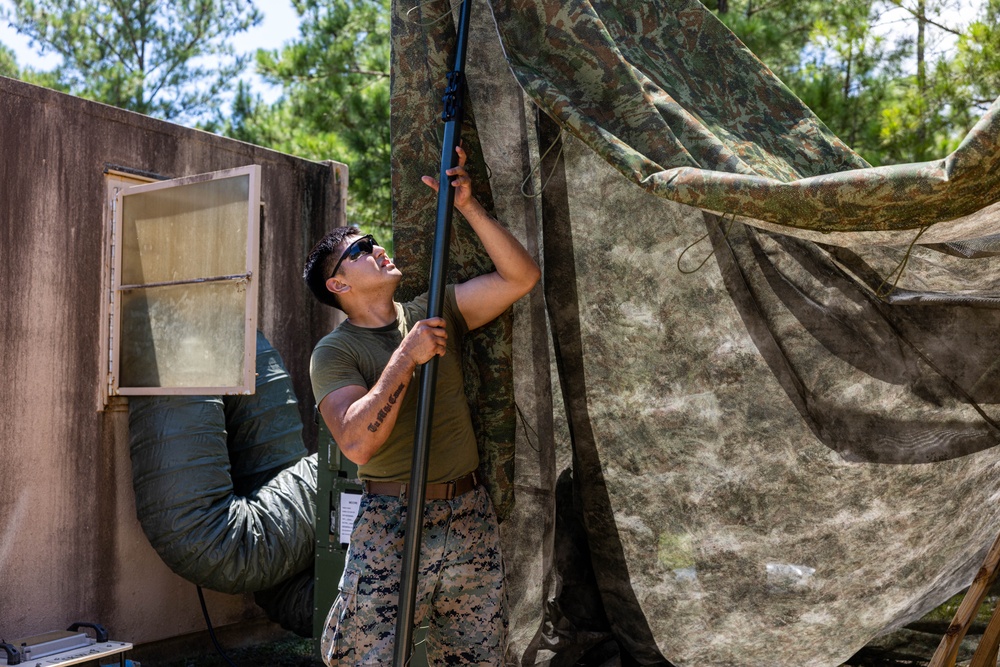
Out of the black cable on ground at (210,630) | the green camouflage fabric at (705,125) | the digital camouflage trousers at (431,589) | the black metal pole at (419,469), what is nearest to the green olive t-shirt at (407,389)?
the digital camouflage trousers at (431,589)

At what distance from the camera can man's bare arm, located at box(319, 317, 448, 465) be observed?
269 centimetres

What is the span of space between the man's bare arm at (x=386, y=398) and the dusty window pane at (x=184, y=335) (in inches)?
90.9

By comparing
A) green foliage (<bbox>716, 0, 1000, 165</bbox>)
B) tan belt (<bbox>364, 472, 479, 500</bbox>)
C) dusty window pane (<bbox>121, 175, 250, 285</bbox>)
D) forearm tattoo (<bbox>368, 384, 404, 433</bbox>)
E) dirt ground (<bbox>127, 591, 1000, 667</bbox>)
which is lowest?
dirt ground (<bbox>127, 591, 1000, 667</bbox>)

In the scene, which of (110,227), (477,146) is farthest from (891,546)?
(110,227)

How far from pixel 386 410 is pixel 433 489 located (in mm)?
374

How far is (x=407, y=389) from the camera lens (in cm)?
294

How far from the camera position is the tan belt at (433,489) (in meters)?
2.98

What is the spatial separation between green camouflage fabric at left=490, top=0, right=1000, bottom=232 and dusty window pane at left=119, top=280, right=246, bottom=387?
263 centimetres

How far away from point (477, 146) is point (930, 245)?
136 cm

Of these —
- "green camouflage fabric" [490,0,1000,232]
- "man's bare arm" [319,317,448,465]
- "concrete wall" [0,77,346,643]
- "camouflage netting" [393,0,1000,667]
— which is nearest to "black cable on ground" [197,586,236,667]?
"concrete wall" [0,77,346,643]

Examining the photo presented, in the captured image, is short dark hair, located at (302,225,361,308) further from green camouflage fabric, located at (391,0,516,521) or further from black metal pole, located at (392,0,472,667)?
black metal pole, located at (392,0,472,667)

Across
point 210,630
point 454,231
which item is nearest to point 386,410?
point 454,231

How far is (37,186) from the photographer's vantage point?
514 centimetres

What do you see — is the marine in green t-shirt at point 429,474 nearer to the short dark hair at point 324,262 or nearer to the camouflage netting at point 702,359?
the short dark hair at point 324,262
